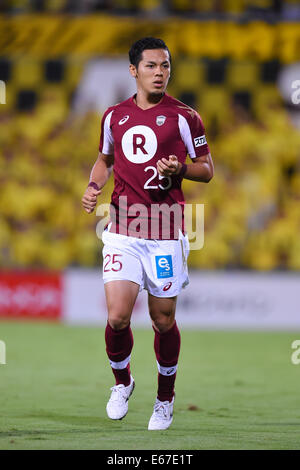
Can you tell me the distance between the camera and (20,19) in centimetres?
1373

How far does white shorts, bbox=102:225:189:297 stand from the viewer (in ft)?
16.6

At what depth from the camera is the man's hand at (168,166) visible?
4.81 meters

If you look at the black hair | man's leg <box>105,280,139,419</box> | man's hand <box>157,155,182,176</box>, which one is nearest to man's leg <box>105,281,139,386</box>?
man's leg <box>105,280,139,419</box>

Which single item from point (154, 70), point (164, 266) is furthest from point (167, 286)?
point (154, 70)

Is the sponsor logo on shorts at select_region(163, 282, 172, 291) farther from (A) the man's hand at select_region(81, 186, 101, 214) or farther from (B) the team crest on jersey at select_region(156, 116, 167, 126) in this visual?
(B) the team crest on jersey at select_region(156, 116, 167, 126)

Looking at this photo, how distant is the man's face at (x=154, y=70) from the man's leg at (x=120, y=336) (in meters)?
1.11

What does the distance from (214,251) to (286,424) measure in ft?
25.5

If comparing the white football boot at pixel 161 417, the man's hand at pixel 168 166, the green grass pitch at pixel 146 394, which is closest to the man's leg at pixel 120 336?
the green grass pitch at pixel 146 394

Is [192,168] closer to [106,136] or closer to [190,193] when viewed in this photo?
[106,136]

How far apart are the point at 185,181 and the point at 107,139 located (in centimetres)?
868

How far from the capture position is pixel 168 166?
482cm

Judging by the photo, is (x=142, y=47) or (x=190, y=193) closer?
(x=142, y=47)

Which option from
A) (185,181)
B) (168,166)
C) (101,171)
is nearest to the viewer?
(168,166)
